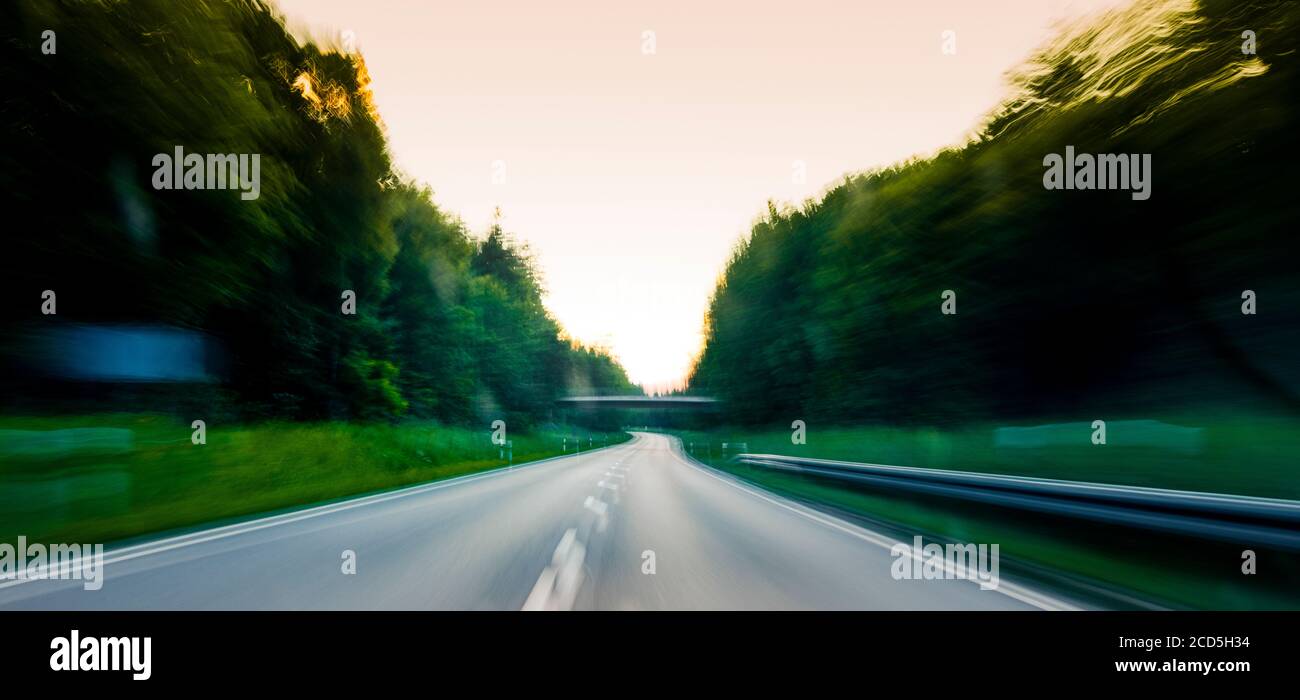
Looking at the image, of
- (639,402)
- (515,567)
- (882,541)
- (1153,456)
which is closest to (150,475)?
(515,567)

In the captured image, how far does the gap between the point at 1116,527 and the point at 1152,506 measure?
83cm

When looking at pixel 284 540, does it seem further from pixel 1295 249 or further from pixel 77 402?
pixel 1295 249

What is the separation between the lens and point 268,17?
655 inches

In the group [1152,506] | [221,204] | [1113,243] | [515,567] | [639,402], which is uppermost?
[221,204]

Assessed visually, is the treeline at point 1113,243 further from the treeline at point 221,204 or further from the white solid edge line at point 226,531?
the treeline at point 221,204

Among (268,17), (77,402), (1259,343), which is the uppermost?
(268,17)

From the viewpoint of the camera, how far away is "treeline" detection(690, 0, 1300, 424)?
9.68 m

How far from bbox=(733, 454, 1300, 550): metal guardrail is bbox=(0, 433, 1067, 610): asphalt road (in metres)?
1.27

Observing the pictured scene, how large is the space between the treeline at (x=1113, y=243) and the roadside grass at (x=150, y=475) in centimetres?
1806

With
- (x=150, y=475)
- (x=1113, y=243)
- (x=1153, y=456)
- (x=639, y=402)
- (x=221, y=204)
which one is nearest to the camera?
(x=150, y=475)

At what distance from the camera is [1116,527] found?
17.6 ft

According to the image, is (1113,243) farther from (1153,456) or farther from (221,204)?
(221,204)
